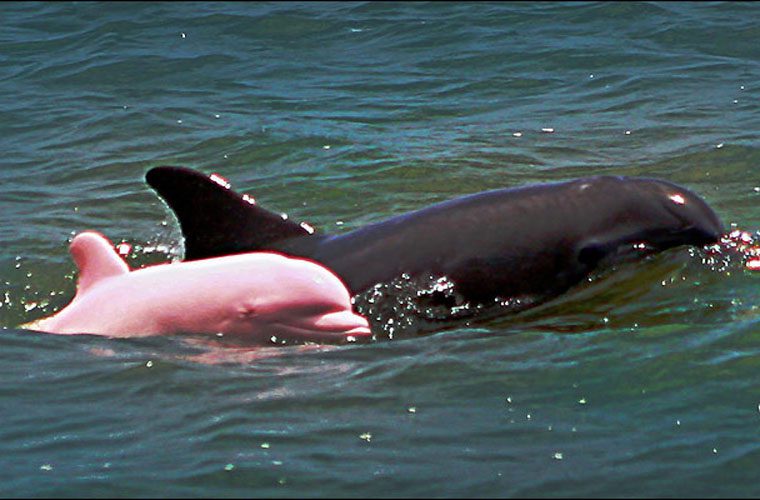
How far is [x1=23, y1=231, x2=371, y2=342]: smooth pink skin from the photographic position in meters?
8.02

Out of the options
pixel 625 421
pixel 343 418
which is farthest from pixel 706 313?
pixel 343 418

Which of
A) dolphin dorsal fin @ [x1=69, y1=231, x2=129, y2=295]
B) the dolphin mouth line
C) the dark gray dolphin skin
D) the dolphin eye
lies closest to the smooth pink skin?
the dolphin mouth line

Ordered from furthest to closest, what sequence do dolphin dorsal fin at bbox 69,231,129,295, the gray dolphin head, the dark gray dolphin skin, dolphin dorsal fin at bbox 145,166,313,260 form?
the gray dolphin head
dolphin dorsal fin at bbox 145,166,313,260
the dark gray dolphin skin
dolphin dorsal fin at bbox 69,231,129,295

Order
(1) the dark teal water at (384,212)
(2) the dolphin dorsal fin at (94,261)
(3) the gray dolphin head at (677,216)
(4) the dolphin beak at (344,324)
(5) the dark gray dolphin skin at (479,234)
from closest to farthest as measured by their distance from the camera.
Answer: (1) the dark teal water at (384,212), (4) the dolphin beak at (344,324), (2) the dolphin dorsal fin at (94,261), (5) the dark gray dolphin skin at (479,234), (3) the gray dolphin head at (677,216)

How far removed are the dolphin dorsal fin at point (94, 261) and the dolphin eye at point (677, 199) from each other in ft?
9.49

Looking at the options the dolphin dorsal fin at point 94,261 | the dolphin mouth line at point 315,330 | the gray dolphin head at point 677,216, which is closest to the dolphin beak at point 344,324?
the dolphin mouth line at point 315,330

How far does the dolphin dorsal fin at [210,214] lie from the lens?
869 centimetres

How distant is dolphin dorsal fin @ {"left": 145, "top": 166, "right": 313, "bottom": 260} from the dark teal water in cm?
90

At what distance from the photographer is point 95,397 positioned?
24.2 ft

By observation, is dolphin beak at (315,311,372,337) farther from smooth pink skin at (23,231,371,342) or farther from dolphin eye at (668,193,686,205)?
dolphin eye at (668,193,686,205)

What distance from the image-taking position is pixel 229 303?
8.05m

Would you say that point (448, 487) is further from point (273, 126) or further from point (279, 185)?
point (273, 126)

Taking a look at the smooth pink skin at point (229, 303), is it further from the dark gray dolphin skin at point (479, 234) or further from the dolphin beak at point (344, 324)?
the dark gray dolphin skin at point (479, 234)

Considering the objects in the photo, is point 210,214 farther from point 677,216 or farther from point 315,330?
point 677,216
